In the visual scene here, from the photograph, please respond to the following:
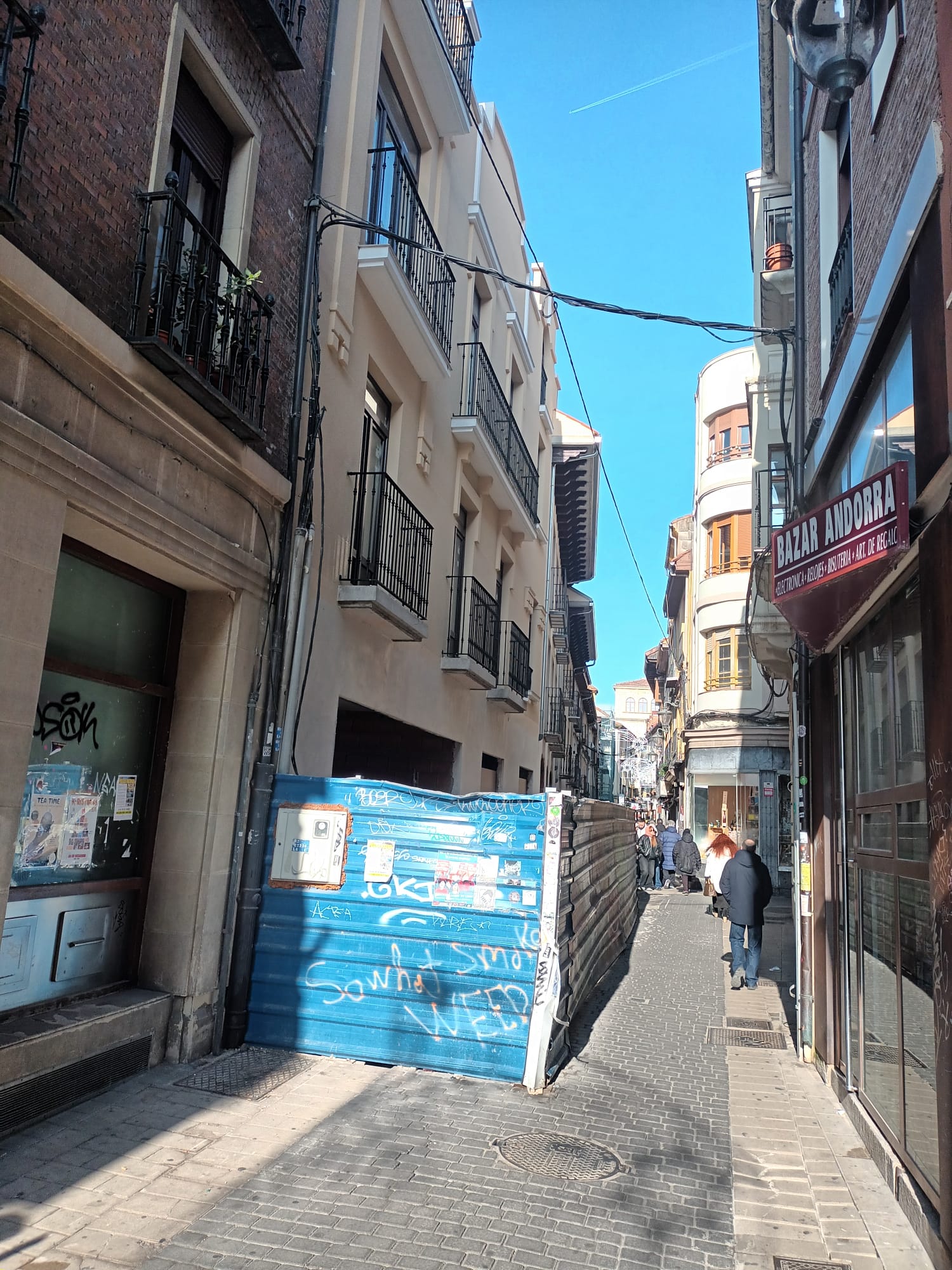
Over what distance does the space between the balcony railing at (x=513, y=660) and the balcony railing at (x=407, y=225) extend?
5448 mm

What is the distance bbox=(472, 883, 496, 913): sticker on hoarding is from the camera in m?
6.36

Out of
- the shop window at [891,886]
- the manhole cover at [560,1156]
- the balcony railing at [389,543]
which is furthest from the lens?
the balcony railing at [389,543]

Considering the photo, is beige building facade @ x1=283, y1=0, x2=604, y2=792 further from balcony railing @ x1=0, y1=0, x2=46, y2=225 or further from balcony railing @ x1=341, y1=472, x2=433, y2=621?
balcony railing @ x1=0, y1=0, x2=46, y2=225

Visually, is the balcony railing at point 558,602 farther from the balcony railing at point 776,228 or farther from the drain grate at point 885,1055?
the drain grate at point 885,1055

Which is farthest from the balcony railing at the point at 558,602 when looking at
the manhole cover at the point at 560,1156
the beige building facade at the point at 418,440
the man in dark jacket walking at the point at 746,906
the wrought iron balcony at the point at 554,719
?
the manhole cover at the point at 560,1156

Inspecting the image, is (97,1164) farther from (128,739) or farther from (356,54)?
(356,54)

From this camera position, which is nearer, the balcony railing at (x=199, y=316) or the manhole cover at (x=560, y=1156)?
the manhole cover at (x=560, y=1156)

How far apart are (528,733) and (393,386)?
9899 mm

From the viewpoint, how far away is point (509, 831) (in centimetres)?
645

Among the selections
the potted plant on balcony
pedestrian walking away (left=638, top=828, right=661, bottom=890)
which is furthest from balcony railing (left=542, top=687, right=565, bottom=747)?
the potted plant on balcony

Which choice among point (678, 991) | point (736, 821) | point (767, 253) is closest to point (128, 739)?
point (678, 991)

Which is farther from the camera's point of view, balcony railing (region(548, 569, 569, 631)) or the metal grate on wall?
balcony railing (region(548, 569, 569, 631))

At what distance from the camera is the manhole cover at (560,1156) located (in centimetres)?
479

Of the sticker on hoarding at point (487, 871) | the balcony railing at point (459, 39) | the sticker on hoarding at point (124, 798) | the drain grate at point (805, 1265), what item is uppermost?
the balcony railing at point (459, 39)
